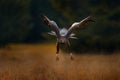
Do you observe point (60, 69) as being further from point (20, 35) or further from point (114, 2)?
point (20, 35)

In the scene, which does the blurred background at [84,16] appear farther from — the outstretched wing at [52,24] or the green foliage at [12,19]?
the outstretched wing at [52,24]

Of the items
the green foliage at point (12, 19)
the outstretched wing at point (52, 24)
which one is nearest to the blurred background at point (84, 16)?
the green foliage at point (12, 19)

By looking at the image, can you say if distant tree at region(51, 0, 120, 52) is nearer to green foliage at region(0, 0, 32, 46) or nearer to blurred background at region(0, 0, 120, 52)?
blurred background at region(0, 0, 120, 52)

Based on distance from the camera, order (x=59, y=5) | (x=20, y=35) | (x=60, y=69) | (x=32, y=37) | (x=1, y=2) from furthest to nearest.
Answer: (x=32, y=37)
(x=20, y=35)
(x=59, y=5)
(x=1, y=2)
(x=60, y=69)

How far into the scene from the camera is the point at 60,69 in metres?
14.5

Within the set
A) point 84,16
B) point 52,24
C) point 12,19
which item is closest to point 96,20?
point 84,16

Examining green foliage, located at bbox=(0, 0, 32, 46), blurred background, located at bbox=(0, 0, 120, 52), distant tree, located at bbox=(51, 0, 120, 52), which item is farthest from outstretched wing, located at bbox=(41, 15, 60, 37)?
distant tree, located at bbox=(51, 0, 120, 52)

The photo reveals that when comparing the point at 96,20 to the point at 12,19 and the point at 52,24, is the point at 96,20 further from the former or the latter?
the point at 52,24

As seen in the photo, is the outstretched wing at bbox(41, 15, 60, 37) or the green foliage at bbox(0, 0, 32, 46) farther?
the green foliage at bbox(0, 0, 32, 46)

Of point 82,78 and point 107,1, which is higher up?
point 107,1

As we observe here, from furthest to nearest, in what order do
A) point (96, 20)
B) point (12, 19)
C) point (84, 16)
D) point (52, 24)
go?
point (12, 19)
point (84, 16)
point (96, 20)
point (52, 24)

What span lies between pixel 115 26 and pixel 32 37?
13.0m

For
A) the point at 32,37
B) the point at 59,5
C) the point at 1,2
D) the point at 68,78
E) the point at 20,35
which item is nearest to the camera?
the point at 68,78

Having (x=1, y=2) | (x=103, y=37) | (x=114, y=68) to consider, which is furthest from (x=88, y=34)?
(x=114, y=68)
